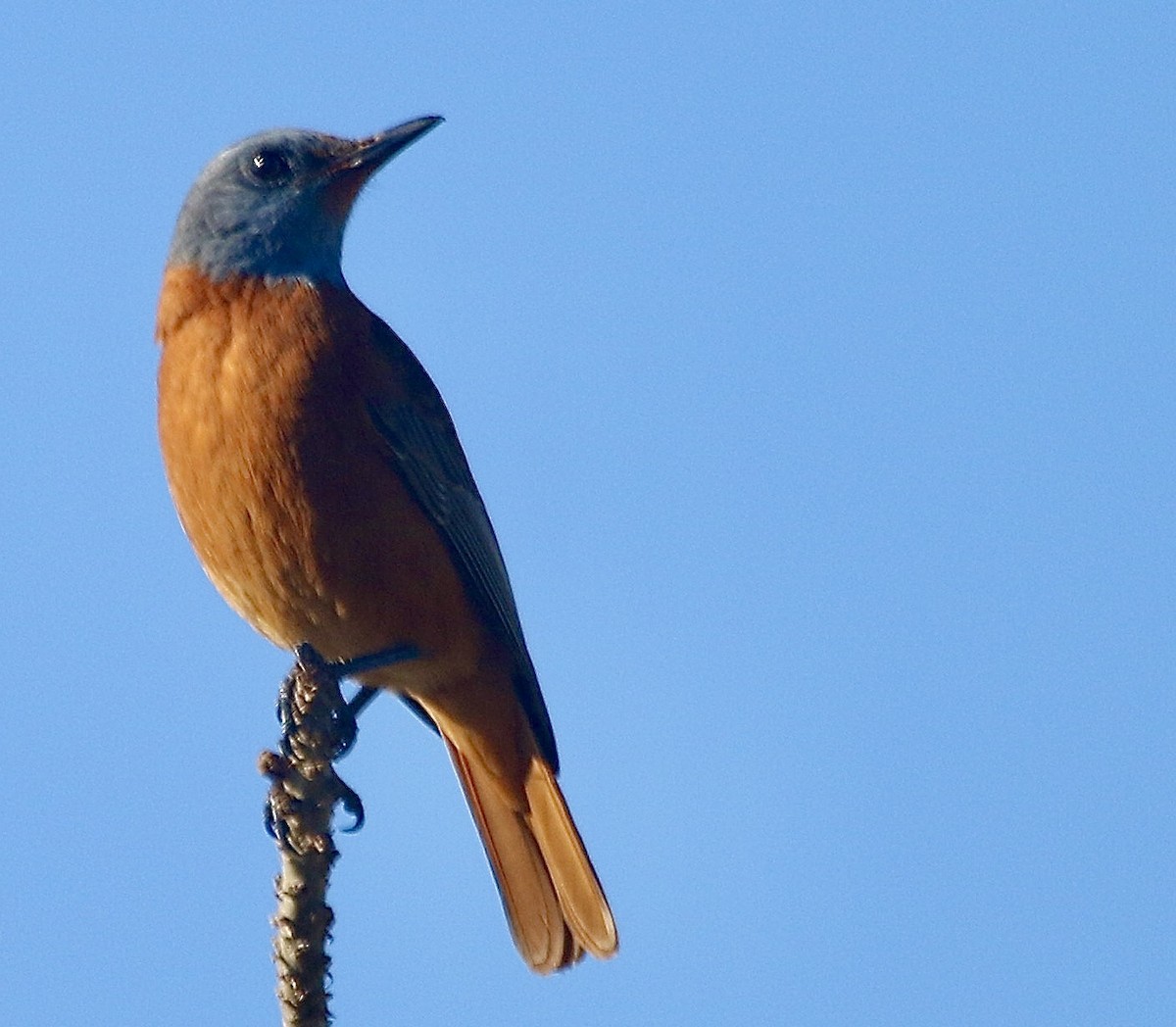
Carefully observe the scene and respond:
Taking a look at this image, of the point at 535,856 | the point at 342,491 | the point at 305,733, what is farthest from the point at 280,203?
the point at 305,733

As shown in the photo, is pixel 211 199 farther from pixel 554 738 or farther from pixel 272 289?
pixel 554 738

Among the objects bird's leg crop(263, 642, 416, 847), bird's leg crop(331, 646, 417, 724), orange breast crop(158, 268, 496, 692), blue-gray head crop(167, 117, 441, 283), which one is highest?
blue-gray head crop(167, 117, 441, 283)

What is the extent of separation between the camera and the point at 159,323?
7777 millimetres

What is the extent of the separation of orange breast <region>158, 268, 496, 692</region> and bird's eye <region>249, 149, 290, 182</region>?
35.7 inches

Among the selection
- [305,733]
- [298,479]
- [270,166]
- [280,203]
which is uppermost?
[270,166]

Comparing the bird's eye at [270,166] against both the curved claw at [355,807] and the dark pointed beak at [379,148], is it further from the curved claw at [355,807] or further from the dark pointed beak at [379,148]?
the curved claw at [355,807]

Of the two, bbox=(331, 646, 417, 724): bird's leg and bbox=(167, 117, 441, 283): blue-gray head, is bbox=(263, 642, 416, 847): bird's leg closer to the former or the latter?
bbox=(331, 646, 417, 724): bird's leg

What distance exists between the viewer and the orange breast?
709 cm

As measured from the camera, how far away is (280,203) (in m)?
8.35

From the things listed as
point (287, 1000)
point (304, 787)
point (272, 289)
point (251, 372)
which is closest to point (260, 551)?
point (251, 372)

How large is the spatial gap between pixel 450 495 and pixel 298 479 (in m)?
1.01

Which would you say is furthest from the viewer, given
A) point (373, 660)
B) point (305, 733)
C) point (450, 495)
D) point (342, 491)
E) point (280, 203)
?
point (280, 203)

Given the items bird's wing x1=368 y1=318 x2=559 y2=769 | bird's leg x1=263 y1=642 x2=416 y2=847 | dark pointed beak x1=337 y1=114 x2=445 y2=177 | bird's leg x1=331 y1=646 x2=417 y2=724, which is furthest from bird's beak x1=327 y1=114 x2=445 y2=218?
bird's leg x1=263 y1=642 x2=416 y2=847

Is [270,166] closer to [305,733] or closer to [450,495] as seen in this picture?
[450,495]
